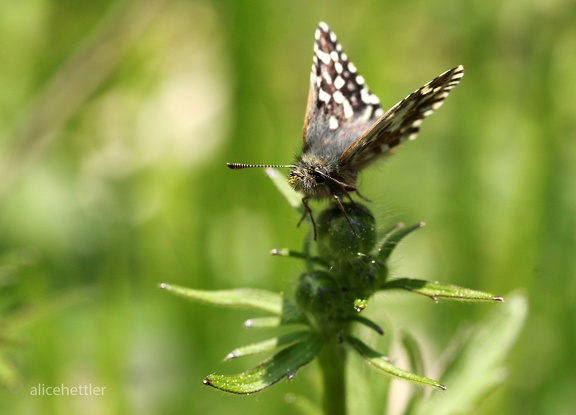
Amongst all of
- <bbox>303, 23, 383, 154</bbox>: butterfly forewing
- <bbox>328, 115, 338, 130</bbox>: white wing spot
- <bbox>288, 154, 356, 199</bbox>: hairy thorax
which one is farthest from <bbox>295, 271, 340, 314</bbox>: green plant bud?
<bbox>328, 115, 338, 130</bbox>: white wing spot

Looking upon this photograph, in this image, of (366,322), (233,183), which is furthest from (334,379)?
(233,183)

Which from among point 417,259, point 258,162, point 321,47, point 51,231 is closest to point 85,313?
point 51,231

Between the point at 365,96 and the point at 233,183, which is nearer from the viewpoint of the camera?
the point at 365,96

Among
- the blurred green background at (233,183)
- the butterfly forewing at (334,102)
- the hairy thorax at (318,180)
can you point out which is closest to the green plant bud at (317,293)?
the hairy thorax at (318,180)

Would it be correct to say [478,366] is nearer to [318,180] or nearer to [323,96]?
[318,180]

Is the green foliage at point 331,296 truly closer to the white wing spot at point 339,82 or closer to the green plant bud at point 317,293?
the green plant bud at point 317,293

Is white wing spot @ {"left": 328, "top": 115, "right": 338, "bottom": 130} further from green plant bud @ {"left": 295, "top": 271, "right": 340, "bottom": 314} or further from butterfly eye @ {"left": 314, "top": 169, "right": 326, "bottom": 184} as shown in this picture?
green plant bud @ {"left": 295, "top": 271, "right": 340, "bottom": 314}
